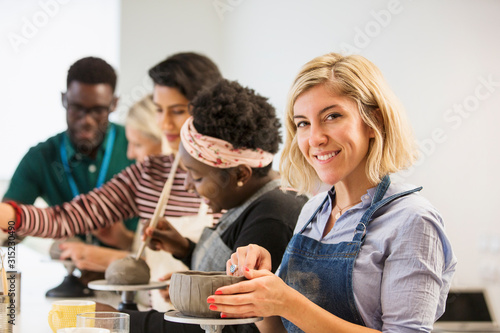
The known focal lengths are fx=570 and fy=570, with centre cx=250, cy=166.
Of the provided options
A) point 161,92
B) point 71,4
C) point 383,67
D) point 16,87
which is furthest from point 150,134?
point 71,4

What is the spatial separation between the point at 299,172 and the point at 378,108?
301 mm

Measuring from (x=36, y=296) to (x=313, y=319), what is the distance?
1852 mm

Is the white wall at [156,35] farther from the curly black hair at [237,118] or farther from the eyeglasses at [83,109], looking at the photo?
the curly black hair at [237,118]

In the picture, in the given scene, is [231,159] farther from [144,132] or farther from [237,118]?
[144,132]

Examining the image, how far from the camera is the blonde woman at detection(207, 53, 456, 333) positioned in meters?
1.06

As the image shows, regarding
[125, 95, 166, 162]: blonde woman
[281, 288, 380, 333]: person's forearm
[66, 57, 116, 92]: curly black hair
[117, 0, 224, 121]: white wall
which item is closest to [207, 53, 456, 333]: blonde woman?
[281, 288, 380, 333]: person's forearm

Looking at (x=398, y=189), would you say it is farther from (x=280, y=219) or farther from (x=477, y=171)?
(x=477, y=171)

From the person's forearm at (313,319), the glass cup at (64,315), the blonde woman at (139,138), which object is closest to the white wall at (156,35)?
the blonde woman at (139,138)

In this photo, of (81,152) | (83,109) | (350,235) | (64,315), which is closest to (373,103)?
(350,235)

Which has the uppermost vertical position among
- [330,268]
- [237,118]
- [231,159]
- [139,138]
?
[139,138]

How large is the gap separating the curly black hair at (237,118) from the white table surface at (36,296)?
2.47ft

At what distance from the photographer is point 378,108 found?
1.27 metres

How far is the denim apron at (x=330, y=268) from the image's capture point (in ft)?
3.83

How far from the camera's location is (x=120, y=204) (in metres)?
2.68
